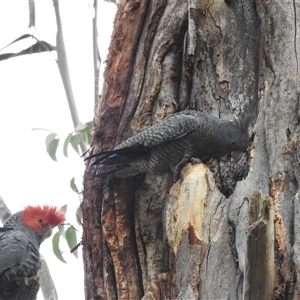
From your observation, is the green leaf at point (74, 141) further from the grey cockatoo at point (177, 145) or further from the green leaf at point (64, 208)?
the grey cockatoo at point (177, 145)

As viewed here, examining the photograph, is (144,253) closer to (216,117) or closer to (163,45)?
(216,117)

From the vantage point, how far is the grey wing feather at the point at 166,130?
3139 mm

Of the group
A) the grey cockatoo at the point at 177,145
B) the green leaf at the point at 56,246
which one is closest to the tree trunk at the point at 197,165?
the grey cockatoo at the point at 177,145

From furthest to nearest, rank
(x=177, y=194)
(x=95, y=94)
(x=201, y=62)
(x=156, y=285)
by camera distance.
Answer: (x=95, y=94) < (x=201, y=62) < (x=177, y=194) < (x=156, y=285)

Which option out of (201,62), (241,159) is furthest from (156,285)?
(201,62)

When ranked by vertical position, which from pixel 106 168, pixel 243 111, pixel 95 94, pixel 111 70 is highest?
pixel 95 94

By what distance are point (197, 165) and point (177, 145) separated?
32cm

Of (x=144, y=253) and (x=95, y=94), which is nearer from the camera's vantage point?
(x=144, y=253)

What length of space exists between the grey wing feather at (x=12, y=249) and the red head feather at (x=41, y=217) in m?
0.28

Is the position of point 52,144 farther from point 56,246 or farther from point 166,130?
point 166,130

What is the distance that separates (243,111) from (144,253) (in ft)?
2.97

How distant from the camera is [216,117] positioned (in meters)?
3.32

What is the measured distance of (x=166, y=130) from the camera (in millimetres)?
3137

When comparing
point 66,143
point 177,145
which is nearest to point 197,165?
point 177,145
